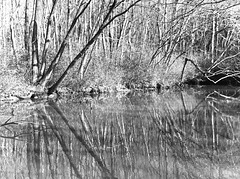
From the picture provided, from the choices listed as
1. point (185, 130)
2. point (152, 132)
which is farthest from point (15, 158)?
point (185, 130)

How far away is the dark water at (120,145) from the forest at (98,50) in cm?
489

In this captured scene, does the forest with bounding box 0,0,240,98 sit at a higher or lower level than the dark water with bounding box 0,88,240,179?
higher

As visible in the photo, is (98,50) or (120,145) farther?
(98,50)

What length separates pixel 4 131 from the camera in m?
7.70

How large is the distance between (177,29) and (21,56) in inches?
372

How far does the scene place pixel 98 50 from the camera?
860 inches

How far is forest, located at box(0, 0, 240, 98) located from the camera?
15203 millimetres

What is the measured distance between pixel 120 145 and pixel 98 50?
1566 cm

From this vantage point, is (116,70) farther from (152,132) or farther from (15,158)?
(15,158)

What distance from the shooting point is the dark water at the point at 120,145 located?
5043 mm

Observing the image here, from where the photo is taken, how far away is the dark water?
504cm

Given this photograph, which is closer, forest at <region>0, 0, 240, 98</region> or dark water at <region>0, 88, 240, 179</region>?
dark water at <region>0, 88, 240, 179</region>

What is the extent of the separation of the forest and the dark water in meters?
4.89

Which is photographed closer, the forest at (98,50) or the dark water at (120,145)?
the dark water at (120,145)
